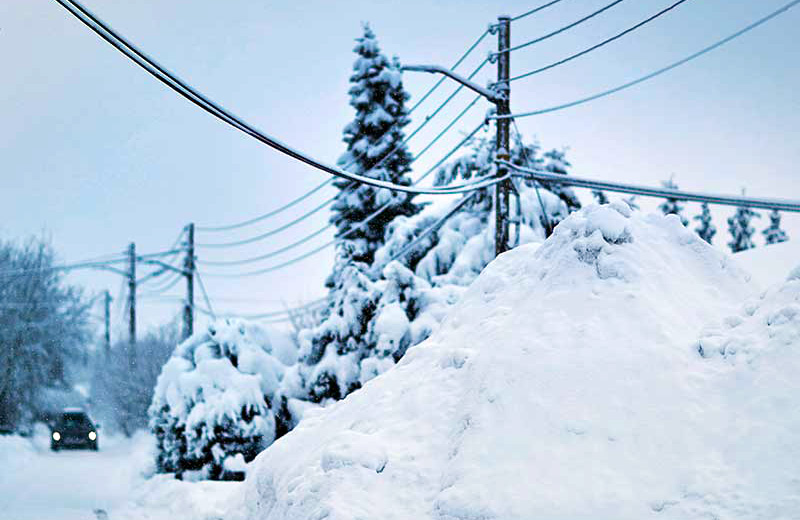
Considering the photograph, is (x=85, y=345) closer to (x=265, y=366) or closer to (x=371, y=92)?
(x=371, y=92)

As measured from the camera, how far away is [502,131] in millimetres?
13383

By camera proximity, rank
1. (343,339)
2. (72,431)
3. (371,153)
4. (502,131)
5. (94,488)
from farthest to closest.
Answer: (72,431) → (371,153) → (94,488) → (343,339) → (502,131)

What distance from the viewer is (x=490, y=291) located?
7.66m

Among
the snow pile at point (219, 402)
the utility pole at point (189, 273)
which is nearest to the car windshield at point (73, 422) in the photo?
the utility pole at point (189, 273)

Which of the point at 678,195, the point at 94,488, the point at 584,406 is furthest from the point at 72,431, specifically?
the point at 584,406

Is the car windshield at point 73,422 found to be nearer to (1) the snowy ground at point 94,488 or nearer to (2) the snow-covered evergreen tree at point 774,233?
(1) the snowy ground at point 94,488

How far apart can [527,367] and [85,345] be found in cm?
3859

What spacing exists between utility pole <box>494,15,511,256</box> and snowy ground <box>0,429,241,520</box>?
528cm

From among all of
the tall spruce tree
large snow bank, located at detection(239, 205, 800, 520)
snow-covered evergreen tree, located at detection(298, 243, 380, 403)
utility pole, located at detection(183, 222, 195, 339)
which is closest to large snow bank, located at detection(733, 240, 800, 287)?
snow-covered evergreen tree, located at detection(298, 243, 380, 403)

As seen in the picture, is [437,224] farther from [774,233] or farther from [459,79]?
[774,233]

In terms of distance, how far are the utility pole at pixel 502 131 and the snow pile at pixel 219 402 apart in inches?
222

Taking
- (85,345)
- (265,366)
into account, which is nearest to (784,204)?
(265,366)

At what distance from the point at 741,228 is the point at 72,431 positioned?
39.3m

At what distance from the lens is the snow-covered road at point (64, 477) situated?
15.7 meters
